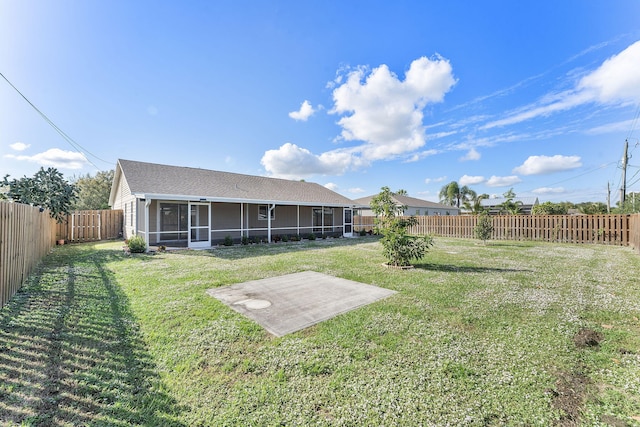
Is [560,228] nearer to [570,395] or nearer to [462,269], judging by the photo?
[462,269]

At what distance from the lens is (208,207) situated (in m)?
14.2

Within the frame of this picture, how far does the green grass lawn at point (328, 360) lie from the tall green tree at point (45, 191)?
812 centimetres

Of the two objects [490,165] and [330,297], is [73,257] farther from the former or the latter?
[490,165]

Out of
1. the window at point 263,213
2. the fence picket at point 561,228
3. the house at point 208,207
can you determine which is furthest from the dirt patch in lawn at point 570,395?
the window at point 263,213

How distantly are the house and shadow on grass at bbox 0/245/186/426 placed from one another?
24.4 ft

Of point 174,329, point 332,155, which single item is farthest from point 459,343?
point 332,155

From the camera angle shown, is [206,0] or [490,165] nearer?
[206,0]

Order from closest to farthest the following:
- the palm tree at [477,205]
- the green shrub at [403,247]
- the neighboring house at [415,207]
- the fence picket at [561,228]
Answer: the green shrub at [403,247], the fence picket at [561,228], the palm tree at [477,205], the neighboring house at [415,207]

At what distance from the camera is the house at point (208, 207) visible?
42.3ft

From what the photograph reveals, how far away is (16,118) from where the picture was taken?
41.9ft

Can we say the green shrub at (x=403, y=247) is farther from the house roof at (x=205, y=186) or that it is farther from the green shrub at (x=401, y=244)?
the house roof at (x=205, y=186)

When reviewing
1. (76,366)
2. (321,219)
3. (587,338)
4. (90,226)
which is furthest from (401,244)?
(90,226)

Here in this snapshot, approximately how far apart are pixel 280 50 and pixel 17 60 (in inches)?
413

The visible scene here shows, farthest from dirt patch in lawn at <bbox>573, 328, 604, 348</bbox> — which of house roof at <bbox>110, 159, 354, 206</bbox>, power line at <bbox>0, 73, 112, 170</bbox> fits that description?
power line at <bbox>0, 73, 112, 170</bbox>
